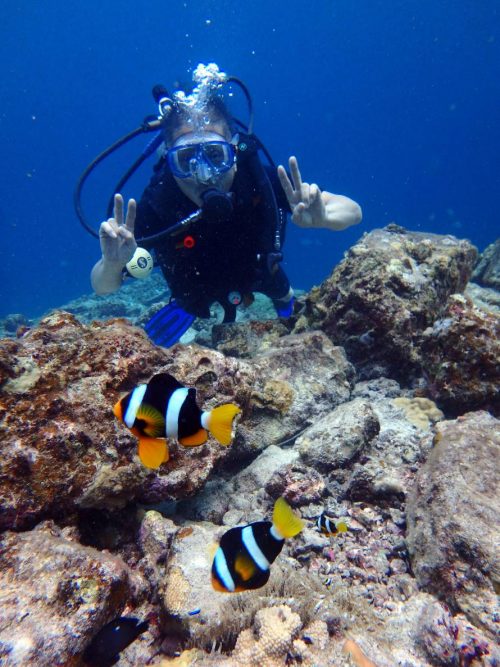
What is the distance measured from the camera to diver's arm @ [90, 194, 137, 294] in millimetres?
3576

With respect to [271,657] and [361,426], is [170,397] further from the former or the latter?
[361,426]

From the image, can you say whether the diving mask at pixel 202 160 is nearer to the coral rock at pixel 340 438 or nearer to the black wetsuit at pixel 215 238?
the black wetsuit at pixel 215 238

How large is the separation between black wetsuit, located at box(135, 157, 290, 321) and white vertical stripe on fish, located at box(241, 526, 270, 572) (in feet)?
13.6

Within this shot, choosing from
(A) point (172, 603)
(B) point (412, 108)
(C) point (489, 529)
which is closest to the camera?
(A) point (172, 603)

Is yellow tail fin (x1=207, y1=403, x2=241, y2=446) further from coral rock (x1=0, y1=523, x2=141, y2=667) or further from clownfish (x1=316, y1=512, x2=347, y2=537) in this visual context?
clownfish (x1=316, y1=512, x2=347, y2=537)

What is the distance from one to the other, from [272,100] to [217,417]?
107m

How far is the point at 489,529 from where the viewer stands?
209cm

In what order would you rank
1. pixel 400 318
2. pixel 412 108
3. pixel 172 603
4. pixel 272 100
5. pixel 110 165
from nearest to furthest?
pixel 172 603, pixel 400 318, pixel 412 108, pixel 272 100, pixel 110 165

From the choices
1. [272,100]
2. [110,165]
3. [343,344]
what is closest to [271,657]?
[343,344]

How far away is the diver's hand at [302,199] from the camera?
3.85m

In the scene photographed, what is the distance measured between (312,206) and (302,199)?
6.8 inches

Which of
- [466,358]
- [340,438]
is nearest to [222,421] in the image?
[340,438]

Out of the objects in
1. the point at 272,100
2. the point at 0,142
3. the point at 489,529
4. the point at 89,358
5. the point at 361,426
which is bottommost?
the point at 489,529

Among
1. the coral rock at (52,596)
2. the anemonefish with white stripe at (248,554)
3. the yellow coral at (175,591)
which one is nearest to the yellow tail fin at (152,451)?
the anemonefish with white stripe at (248,554)
